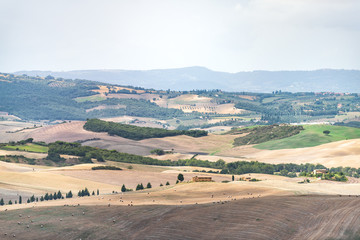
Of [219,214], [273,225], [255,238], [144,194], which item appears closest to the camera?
[255,238]

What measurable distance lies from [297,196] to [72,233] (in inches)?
1696

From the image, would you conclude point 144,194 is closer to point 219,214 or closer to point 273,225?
point 219,214

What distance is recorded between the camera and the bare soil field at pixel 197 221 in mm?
87000

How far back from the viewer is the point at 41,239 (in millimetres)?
85625

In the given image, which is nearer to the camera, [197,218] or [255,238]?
[255,238]

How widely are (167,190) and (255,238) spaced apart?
53.2 m

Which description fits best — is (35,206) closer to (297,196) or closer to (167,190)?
(167,190)

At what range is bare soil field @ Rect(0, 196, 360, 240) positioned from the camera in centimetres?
8700

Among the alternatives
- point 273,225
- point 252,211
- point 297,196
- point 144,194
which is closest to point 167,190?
point 144,194

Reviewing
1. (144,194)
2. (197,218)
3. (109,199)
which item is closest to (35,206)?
(109,199)

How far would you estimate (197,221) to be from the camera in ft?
308

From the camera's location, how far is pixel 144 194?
128 m

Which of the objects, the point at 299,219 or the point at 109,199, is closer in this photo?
the point at 299,219

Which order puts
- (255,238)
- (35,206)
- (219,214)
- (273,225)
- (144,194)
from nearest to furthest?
(255,238), (273,225), (219,214), (35,206), (144,194)
